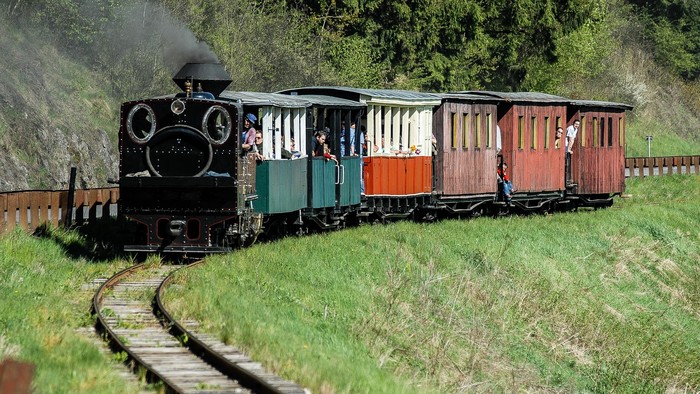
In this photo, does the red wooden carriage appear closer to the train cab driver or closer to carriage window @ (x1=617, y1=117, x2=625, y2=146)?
carriage window @ (x1=617, y1=117, x2=625, y2=146)

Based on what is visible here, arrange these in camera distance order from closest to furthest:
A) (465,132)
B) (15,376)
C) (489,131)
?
1. (15,376)
2. (465,132)
3. (489,131)

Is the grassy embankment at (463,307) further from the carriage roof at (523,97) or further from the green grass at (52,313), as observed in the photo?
the carriage roof at (523,97)

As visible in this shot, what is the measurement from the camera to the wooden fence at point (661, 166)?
4702 cm

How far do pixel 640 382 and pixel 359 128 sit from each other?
30.3ft

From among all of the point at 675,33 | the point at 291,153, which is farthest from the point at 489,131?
the point at 675,33

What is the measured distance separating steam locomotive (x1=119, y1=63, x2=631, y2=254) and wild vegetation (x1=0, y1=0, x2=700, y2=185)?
12.3 ft

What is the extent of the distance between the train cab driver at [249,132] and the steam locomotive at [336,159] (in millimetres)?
154

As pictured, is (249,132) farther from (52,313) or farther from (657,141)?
(657,141)

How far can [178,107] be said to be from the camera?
62.5ft

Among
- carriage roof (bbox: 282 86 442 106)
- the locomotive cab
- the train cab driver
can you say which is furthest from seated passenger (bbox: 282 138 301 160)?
carriage roof (bbox: 282 86 442 106)

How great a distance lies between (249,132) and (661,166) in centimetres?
3169

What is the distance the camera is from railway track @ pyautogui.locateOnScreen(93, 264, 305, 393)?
10.2 m

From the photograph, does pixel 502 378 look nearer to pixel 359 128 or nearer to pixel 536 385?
pixel 536 385

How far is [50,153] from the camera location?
99.6 ft
